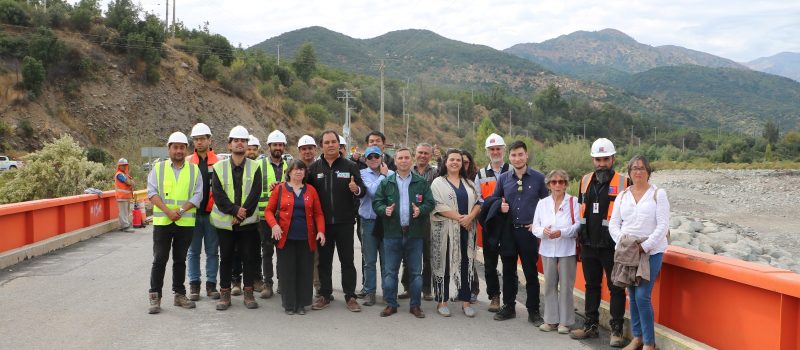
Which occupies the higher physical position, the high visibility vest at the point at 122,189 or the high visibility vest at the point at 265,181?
the high visibility vest at the point at 265,181

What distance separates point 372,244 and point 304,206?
0.98 meters

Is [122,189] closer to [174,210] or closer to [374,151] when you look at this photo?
[174,210]

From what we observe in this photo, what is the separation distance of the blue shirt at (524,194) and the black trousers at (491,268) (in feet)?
1.50

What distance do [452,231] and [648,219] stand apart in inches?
90.1

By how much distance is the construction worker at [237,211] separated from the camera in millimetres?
7375

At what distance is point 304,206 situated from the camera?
7.24 metres

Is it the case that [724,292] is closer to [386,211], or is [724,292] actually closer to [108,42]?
[386,211]

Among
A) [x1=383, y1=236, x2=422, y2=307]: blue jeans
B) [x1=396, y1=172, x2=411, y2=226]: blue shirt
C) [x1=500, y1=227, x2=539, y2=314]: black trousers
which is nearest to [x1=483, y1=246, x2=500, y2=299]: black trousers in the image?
[x1=500, y1=227, x2=539, y2=314]: black trousers

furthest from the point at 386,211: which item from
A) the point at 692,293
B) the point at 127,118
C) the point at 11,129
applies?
the point at 127,118

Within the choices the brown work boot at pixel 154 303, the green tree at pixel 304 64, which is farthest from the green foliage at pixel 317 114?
the brown work boot at pixel 154 303

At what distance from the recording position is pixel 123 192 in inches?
608

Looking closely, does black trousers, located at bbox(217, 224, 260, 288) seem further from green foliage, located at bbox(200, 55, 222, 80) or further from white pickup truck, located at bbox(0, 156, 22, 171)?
green foliage, located at bbox(200, 55, 222, 80)

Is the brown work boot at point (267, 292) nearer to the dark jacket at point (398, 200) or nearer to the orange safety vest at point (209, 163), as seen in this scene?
the orange safety vest at point (209, 163)

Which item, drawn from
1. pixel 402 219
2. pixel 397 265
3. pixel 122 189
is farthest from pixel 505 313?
pixel 122 189
